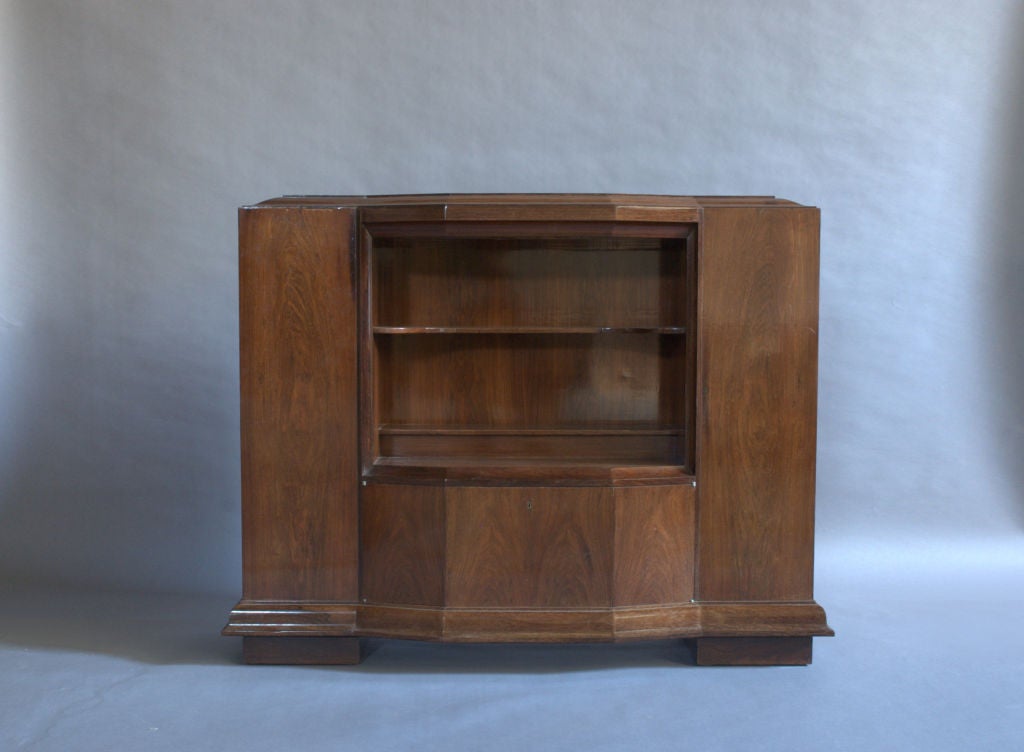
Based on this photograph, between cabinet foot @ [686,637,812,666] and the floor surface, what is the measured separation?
4cm

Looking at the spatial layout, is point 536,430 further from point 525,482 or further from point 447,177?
point 447,177

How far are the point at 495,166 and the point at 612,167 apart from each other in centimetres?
43

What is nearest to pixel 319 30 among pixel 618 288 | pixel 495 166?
pixel 495 166

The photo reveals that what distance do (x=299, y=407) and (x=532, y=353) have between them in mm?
786

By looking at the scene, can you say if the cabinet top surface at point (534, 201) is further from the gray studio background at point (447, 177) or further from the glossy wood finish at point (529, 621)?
the glossy wood finish at point (529, 621)

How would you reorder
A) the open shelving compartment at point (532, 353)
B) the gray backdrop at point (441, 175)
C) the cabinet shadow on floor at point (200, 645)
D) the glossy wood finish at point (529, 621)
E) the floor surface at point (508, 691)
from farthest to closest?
the gray backdrop at point (441, 175), the open shelving compartment at point (532, 353), the cabinet shadow on floor at point (200, 645), the glossy wood finish at point (529, 621), the floor surface at point (508, 691)

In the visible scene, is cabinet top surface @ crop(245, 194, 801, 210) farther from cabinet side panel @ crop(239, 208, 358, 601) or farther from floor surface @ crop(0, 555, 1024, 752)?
floor surface @ crop(0, 555, 1024, 752)

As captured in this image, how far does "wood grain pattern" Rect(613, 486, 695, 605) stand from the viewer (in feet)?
10.7

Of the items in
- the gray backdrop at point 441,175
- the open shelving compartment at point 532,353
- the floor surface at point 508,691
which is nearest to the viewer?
the floor surface at point 508,691

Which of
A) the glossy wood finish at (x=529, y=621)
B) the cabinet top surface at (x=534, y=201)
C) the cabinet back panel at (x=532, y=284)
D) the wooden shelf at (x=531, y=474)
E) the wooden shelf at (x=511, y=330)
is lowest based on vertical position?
the glossy wood finish at (x=529, y=621)

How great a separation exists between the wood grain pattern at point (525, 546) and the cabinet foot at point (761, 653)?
0.38m

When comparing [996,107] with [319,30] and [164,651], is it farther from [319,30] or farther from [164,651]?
[164,651]

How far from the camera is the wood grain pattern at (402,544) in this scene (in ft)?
10.7

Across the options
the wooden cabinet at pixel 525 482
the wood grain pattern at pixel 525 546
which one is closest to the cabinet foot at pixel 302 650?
the wooden cabinet at pixel 525 482
